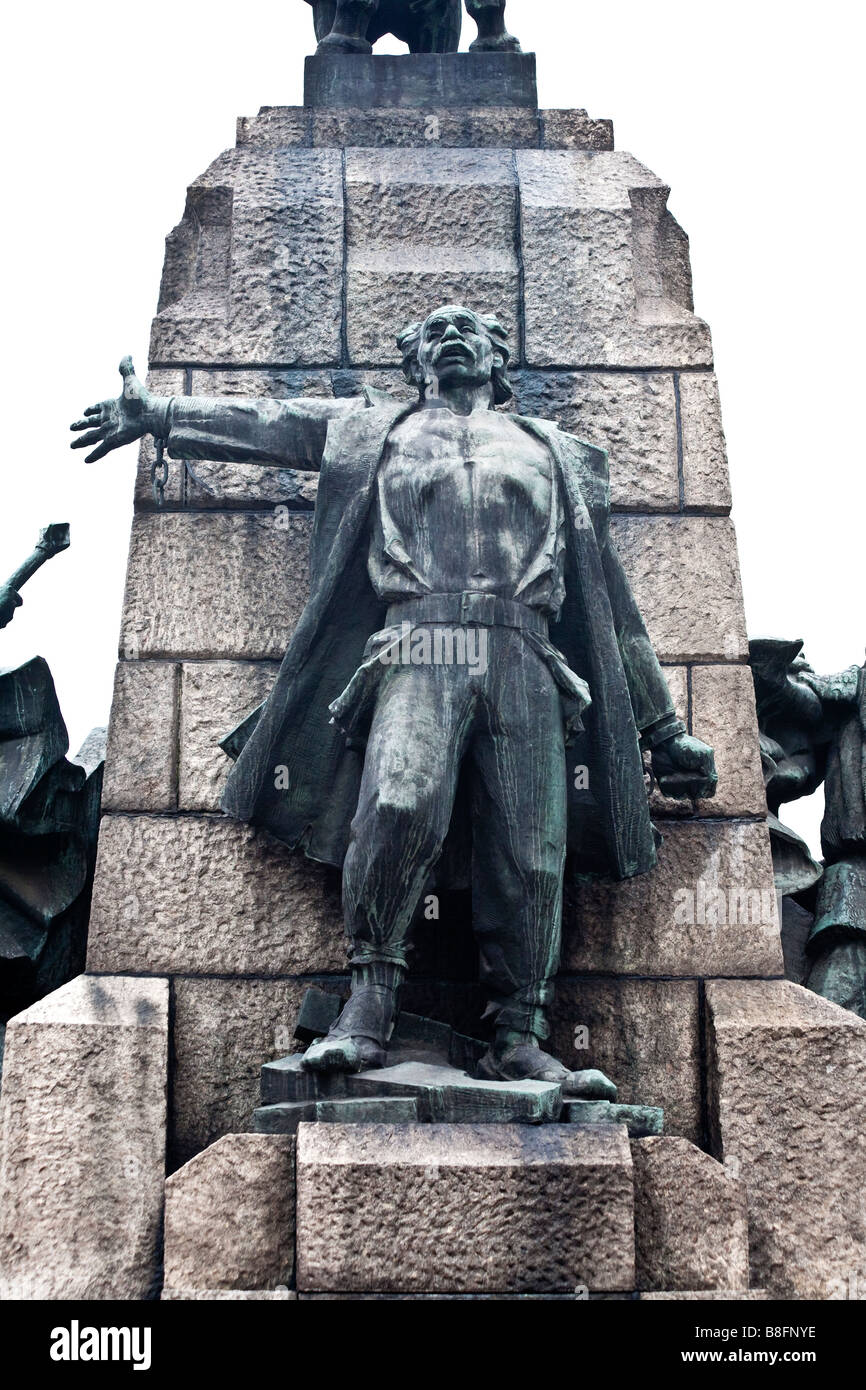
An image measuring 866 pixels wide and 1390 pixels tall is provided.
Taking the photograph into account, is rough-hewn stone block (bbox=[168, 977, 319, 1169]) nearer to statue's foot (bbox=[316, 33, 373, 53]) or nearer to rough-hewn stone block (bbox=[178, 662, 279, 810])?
rough-hewn stone block (bbox=[178, 662, 279, 810])

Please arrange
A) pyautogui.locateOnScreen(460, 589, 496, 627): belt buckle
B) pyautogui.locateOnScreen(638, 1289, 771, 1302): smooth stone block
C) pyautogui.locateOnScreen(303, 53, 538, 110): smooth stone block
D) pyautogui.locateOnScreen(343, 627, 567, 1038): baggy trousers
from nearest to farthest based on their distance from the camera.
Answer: pyautogui.locateOnScreen(638, 1289, 771, 1302): smooth stone block < pyautogui.locateOnScreen(343, 627, 567, 1038): baggy trousers < pyautogui.locateOnScreen(460, 589, 496, 627): belt buckle < pyautogui.locateOnScreen(303, 53, 538, 110): smooth stone block

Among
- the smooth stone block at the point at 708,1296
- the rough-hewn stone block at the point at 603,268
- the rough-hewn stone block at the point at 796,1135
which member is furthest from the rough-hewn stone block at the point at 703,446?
the smooth stone block at the point at 708,1296

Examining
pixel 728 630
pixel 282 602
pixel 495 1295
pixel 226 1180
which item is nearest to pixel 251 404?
pixel 282 602

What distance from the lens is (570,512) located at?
677 cm

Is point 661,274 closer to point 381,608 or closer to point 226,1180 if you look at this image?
point 381,608

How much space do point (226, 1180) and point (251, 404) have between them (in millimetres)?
2958

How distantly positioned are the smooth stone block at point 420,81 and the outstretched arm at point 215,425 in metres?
2.44

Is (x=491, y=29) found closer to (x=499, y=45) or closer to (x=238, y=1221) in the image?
(x=499, y=45)

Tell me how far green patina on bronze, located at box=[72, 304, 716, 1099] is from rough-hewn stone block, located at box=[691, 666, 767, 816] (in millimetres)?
534

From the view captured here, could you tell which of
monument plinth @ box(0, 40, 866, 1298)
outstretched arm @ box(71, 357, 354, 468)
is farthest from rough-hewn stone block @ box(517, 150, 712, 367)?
outstretched arm @ box(71, 357, 354, 468)

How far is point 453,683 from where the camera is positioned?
6.34 metres

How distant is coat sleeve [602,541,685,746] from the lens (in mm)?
6887

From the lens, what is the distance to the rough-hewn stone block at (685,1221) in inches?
230

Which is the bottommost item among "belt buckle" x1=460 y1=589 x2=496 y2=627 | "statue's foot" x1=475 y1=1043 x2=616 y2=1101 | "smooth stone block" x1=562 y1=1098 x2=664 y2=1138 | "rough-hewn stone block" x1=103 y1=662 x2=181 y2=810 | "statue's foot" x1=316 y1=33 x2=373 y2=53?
"smooth stone block" x1=562 y1=1098 x2=664 y2=1138
